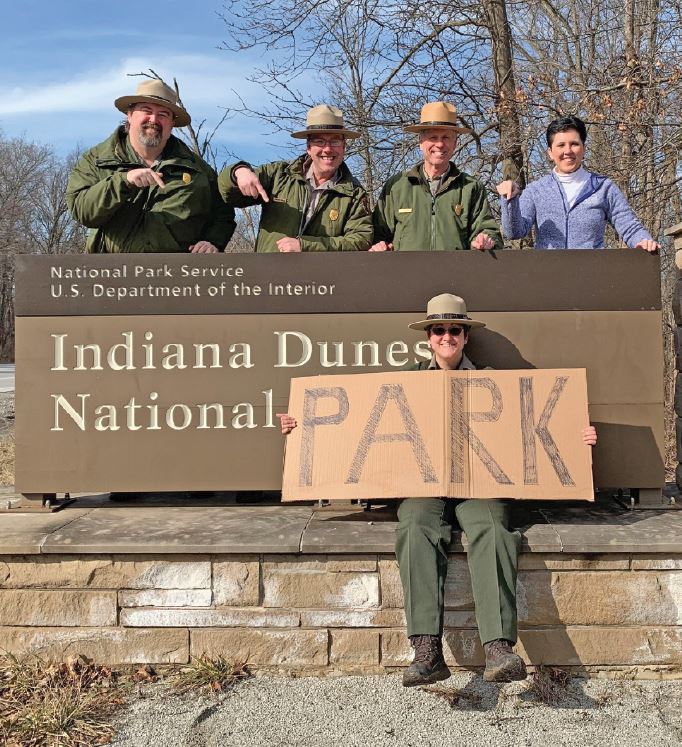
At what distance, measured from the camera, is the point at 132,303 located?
3.64m

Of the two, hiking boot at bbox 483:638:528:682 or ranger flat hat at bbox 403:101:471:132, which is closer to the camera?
A: hiking boot at bbox 483:638:528:682

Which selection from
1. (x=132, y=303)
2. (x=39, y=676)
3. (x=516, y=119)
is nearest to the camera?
(x=39, y=676)

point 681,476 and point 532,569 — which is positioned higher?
point 681,476

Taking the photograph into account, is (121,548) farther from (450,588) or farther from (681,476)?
(681,476)

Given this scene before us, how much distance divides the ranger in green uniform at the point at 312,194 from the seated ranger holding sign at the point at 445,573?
148cm

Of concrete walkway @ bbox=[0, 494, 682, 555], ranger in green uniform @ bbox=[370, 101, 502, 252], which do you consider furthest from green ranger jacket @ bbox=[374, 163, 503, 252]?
concrete walkway @ bbox=[0, 494, 682, 555]

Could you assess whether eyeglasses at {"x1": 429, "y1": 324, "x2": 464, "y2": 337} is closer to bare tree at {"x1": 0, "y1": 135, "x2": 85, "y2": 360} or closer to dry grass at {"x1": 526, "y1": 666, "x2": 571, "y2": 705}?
dry grass at {"x1": 526, "y1": 666, "x2": 571, "y2": 705}

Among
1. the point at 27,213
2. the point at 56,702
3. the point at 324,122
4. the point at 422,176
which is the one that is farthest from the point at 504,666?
the point at 27,213

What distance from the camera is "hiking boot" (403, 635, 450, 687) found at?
105 inches

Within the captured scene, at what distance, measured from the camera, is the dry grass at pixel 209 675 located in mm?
2930

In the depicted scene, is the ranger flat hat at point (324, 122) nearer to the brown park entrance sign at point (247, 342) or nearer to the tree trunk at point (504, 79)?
the brown park entrance sign at point (247, 342)

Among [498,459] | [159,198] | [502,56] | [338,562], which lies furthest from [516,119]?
[338,562]

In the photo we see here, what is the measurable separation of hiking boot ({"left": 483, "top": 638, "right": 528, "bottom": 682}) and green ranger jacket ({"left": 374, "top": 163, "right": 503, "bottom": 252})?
6.52 feet

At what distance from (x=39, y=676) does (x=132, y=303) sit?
5.55ft
